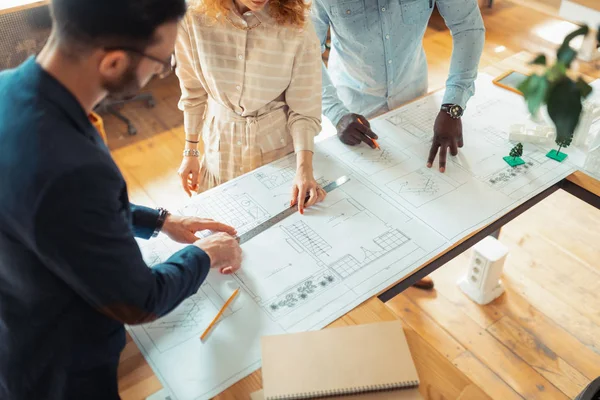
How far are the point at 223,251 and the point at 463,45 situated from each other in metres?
1.09

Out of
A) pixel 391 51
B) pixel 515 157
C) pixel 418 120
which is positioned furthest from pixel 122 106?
pixel 515 157

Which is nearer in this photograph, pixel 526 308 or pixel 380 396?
pixel 380 396

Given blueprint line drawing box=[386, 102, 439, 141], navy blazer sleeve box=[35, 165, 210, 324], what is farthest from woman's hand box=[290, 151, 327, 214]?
navy blazer sleeve box=[35, 165, 210, 324]

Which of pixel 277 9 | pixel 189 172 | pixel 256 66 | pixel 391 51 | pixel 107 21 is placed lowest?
pixel 189 172

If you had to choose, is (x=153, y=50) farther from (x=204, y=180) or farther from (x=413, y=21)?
(x=413, y=21)

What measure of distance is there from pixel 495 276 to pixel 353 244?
110cm

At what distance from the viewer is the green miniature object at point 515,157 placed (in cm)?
149

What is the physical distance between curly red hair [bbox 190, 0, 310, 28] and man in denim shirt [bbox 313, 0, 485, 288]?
342 millimetres

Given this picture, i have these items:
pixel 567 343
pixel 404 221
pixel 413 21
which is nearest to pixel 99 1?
pixel 404 221

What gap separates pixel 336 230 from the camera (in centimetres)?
128

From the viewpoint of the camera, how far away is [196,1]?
4.38 feet

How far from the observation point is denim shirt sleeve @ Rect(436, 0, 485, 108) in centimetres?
165

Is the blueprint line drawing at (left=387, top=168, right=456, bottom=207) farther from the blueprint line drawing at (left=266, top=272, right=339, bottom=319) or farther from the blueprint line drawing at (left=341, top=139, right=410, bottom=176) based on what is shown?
the blueprint line drawing at (left=266, top=272, right=339, bottom=319)

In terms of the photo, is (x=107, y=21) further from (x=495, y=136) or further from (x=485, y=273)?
(x=485, y=273)
